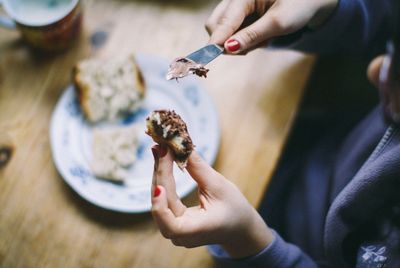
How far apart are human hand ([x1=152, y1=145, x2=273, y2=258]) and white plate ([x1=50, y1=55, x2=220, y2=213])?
0.17m

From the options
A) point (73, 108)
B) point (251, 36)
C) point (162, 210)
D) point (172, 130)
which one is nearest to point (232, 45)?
point (251, 36)

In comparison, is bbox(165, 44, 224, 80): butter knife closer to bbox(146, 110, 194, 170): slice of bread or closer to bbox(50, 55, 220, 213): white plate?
bbox(146, 110, 194, 170): slice of bread

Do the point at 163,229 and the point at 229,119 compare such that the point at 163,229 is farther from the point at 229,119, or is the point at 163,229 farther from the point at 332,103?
the point at 332,103

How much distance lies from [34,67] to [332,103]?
82cm

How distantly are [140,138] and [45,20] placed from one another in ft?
1.07

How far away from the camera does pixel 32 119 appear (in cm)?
95

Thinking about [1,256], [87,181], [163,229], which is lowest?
[1,256]

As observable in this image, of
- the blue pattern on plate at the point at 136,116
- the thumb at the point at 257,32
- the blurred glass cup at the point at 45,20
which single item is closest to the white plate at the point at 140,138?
the blue pattern on plate at the point at 136,116

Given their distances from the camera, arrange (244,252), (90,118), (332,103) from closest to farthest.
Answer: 1. (244,252)
2. (90,118)
3. (332,103)

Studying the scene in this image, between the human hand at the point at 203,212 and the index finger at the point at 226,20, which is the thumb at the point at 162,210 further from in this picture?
the index finger at the point at 226,20

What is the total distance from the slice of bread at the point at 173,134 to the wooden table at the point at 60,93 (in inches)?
9.1

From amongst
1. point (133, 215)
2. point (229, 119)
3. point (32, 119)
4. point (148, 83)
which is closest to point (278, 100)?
point (229, 119)

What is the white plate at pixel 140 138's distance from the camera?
87 centimetres

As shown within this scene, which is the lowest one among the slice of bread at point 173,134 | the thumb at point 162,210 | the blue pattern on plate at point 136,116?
the blue pattern on plate at point 136,116
